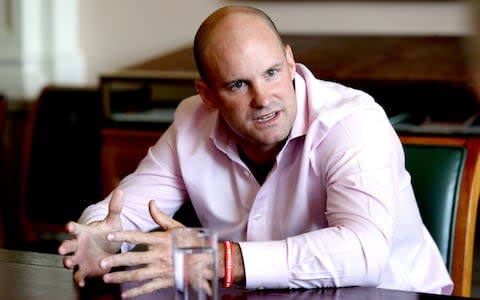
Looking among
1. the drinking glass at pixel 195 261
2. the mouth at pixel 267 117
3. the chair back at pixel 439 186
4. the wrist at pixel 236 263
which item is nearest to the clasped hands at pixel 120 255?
the wrist at pixel 236 263

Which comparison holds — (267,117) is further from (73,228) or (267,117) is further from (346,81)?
(346,81)

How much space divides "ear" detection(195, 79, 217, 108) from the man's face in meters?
0.12

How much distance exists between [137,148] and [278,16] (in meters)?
0.81

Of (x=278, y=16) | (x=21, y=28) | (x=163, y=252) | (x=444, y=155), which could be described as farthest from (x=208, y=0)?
(x=163, y=252)

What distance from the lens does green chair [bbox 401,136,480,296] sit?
2.26m

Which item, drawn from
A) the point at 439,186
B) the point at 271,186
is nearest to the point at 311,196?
the point at 271,186

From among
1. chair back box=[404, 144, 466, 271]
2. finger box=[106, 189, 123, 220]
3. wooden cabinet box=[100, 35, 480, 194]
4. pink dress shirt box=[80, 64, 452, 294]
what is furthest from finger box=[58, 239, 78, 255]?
wooden cabinet box=[100, 35, 480, 194]

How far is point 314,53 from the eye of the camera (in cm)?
357

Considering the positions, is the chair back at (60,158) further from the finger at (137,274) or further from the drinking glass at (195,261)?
the drinking glass at (195,261)

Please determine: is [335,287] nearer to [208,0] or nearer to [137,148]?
[137,148]

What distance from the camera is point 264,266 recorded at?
1836mm

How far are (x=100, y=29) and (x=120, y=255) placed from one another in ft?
8.70

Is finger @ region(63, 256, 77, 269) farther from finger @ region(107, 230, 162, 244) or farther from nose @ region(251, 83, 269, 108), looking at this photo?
nose @ region(251, 83, 269, 108)

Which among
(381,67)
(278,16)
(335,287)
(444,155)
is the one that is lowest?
(335,287)
